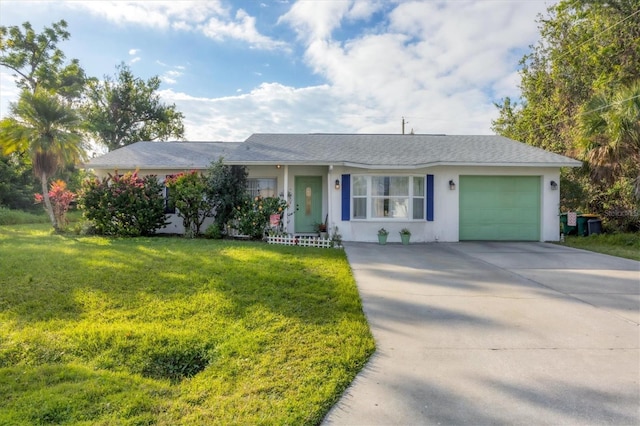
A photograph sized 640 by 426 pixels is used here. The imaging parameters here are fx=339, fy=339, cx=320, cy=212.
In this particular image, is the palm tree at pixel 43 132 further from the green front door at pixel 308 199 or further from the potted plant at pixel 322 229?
the potted plant at pixel 322 229

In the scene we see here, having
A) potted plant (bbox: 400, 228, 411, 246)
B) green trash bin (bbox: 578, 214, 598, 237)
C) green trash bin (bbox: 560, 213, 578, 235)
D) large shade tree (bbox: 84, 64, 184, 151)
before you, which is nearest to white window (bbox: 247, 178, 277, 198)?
potted plant (bbox: 400, 228, 411, 246)

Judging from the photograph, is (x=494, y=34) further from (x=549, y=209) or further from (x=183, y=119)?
(x=183, y=119)

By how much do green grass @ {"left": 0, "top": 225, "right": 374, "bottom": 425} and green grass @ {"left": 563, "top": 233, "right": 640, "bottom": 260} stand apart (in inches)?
314

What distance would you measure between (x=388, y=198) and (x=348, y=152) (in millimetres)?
2301

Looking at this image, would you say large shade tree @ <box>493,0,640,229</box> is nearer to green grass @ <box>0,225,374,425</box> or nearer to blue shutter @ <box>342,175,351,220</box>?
blue shutter @ <box>342,175,351,220</box>

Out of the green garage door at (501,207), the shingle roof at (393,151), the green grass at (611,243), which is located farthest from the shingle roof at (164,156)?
the green grass at (611,243)

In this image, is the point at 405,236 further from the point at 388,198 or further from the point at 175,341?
the point at 175,341


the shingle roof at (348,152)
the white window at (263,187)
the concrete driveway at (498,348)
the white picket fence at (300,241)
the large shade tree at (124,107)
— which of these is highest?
the large shade tree at (124,107)

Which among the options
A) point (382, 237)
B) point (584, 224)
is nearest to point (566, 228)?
point (584, 224)

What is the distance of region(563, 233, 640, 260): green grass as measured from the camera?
9.18m

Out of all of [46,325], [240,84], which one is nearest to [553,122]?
[240,84]

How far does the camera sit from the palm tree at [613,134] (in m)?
10.1

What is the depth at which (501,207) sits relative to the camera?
37.6ft

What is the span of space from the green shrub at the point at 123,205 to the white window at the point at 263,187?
3.02 metres
